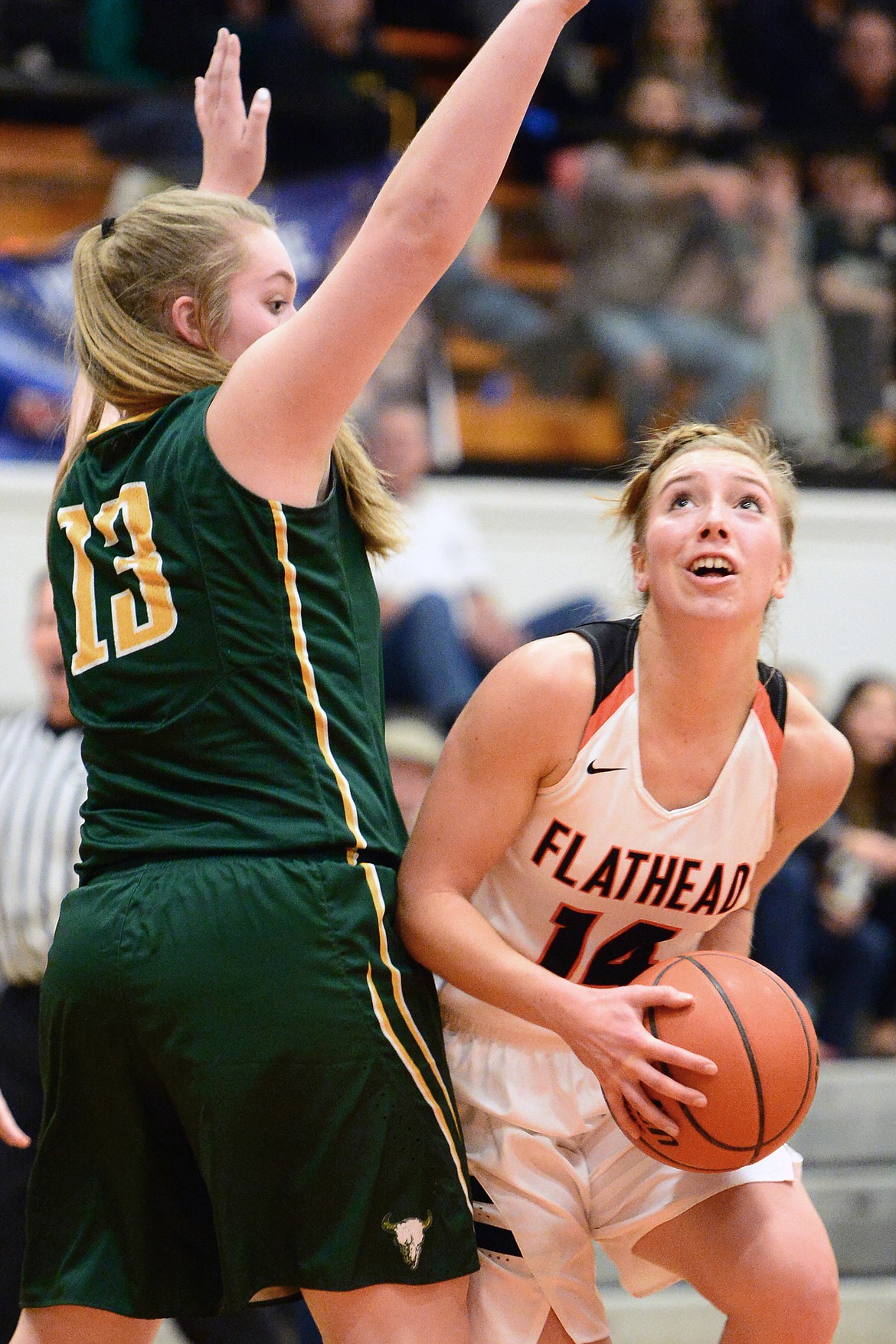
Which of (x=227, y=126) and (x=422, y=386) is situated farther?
(x=422, y=386)

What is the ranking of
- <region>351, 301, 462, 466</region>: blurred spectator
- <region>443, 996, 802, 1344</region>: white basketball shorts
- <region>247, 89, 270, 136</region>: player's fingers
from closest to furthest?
<region>443, 996, 802, 1344</region>: white basketball shorts → <region>247, 89, 270, 136</region>: player's fingers → <region>351, 301, 462, 466</region>: blurred spectator

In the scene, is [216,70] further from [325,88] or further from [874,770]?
[325,88]

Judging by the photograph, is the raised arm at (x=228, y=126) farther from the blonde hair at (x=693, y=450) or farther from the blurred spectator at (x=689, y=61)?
the blurred spectator at (x=689, y=61)

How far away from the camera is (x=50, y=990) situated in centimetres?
216

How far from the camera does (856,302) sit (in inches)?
323

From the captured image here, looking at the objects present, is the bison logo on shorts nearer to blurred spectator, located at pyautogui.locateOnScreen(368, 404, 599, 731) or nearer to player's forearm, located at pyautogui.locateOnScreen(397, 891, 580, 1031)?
player's forearm, located at pyautogui.locateOnScreen(397, 891, 580, 1031)

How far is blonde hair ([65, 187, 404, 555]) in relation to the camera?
2250 millimetres

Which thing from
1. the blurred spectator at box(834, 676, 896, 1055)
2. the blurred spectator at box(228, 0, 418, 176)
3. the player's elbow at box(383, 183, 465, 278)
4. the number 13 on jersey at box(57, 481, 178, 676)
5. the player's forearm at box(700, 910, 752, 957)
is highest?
the blurred spectator at box(228, 0, 418, 176)

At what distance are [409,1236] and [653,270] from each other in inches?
257

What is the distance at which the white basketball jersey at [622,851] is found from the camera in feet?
8.13

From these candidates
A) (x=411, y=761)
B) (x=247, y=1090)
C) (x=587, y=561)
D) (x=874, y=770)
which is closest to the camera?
(x=247, y=1090)

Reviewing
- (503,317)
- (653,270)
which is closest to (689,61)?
(653,270)

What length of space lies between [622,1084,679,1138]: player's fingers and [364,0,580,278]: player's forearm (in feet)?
3.81

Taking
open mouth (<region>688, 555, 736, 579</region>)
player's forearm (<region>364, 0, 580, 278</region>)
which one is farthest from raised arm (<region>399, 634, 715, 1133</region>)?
player's forearm (<region>364, 0, 580, 278</region>)
